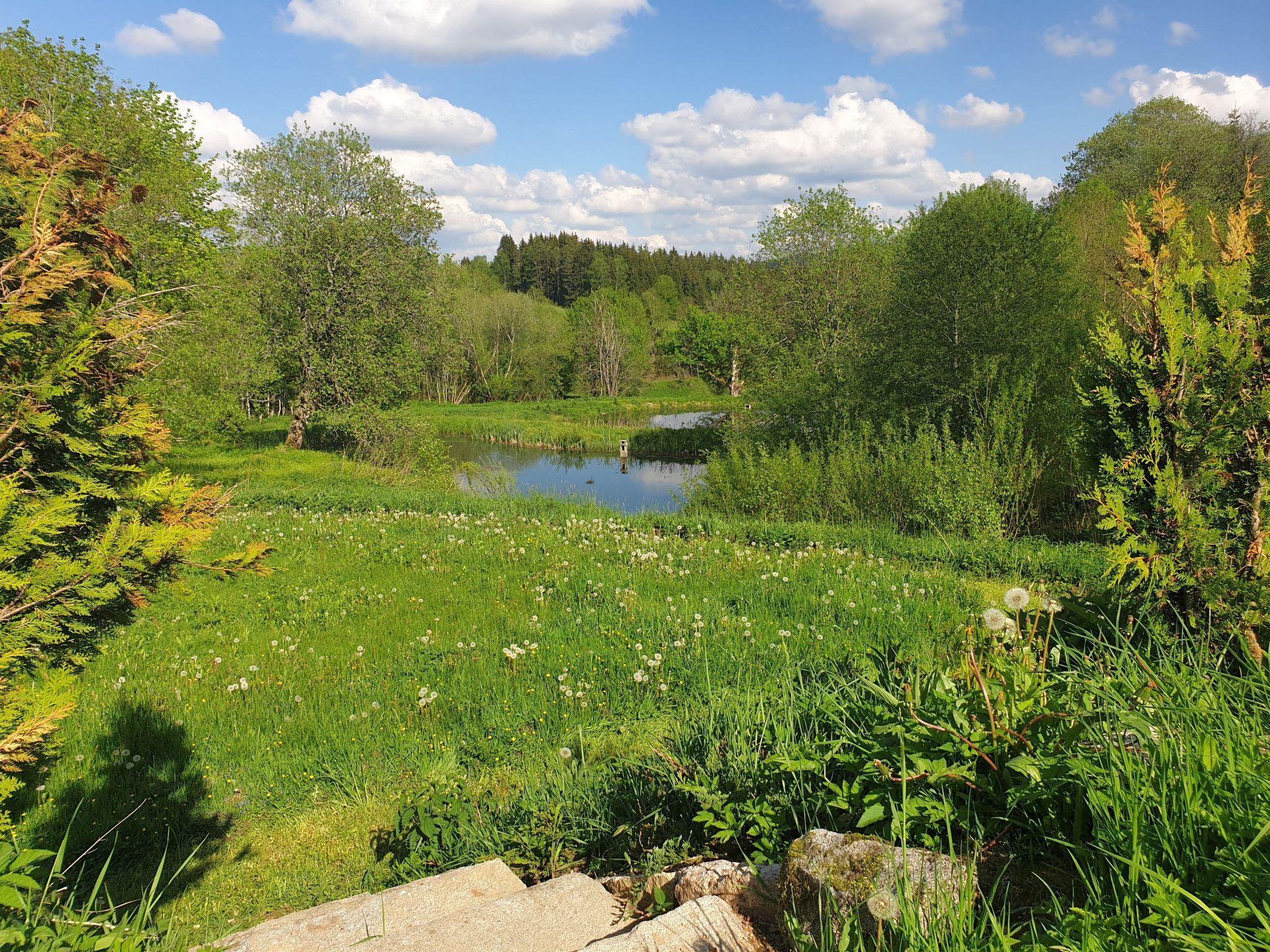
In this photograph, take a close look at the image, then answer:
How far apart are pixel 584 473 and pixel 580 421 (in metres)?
20.6

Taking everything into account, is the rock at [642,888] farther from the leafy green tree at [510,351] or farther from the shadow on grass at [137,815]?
the leafy green tree at [510,351]

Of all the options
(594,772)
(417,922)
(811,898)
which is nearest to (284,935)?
(417,922)

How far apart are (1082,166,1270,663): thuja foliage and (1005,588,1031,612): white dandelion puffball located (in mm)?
2547

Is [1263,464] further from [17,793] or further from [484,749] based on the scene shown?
[17,793]

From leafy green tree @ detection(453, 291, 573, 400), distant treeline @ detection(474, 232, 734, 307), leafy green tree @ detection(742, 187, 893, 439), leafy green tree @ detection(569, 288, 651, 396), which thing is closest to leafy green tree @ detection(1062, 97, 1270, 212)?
leafy green tree @ detection(742, 187, 893, 439)

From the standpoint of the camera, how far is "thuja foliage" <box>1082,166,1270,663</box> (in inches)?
184

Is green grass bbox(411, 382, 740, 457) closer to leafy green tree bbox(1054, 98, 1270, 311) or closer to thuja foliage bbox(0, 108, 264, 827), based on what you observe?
leafy green tree bbox(1054, 98, 1270, 311)

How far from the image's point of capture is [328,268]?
89.8 ft

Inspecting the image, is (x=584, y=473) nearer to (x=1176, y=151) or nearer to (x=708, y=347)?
(x=1176, y=151)

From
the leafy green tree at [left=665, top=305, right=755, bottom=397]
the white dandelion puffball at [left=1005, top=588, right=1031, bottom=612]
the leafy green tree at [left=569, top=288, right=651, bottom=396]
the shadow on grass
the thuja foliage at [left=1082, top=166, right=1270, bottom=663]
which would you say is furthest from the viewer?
the leafy green tree at [left=665, top=305, right=755, bottom=397]

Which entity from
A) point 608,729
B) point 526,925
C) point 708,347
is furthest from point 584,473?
point 708,347

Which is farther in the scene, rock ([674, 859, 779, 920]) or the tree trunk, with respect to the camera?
the tree trunk

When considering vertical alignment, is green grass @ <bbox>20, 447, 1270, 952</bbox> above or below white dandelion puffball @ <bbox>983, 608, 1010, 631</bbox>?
below

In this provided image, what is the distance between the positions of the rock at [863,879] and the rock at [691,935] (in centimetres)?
19
